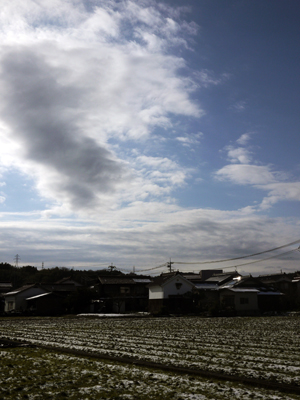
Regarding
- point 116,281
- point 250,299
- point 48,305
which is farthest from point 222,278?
point 48,305

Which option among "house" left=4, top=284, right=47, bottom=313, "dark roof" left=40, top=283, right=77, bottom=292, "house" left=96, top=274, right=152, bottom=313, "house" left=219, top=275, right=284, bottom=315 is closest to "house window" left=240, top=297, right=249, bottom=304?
"house" left=219, top=275, right=284, bottom=315

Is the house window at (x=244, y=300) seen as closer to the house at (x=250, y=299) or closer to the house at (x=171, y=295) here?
the house at (x=250, y=299)

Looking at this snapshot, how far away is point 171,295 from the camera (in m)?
52.4

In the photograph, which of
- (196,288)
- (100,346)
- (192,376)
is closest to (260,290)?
(196,288)

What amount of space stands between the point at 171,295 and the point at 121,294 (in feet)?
28.3

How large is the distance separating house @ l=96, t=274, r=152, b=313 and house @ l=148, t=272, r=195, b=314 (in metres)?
2.81

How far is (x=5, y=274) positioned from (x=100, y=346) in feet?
301

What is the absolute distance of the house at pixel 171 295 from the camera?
51781 mm

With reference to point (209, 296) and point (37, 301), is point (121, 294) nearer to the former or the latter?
point (37, 301)

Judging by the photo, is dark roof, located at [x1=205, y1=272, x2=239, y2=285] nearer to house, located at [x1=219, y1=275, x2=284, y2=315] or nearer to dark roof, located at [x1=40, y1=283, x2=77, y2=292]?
house, located at [x1=219, y1=275, x2=284, y2=315]

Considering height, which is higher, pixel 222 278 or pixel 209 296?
pixel 222 278

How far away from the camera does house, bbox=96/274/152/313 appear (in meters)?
53.2

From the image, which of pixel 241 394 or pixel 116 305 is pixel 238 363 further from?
pixel 116 305

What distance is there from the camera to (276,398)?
274 inches
